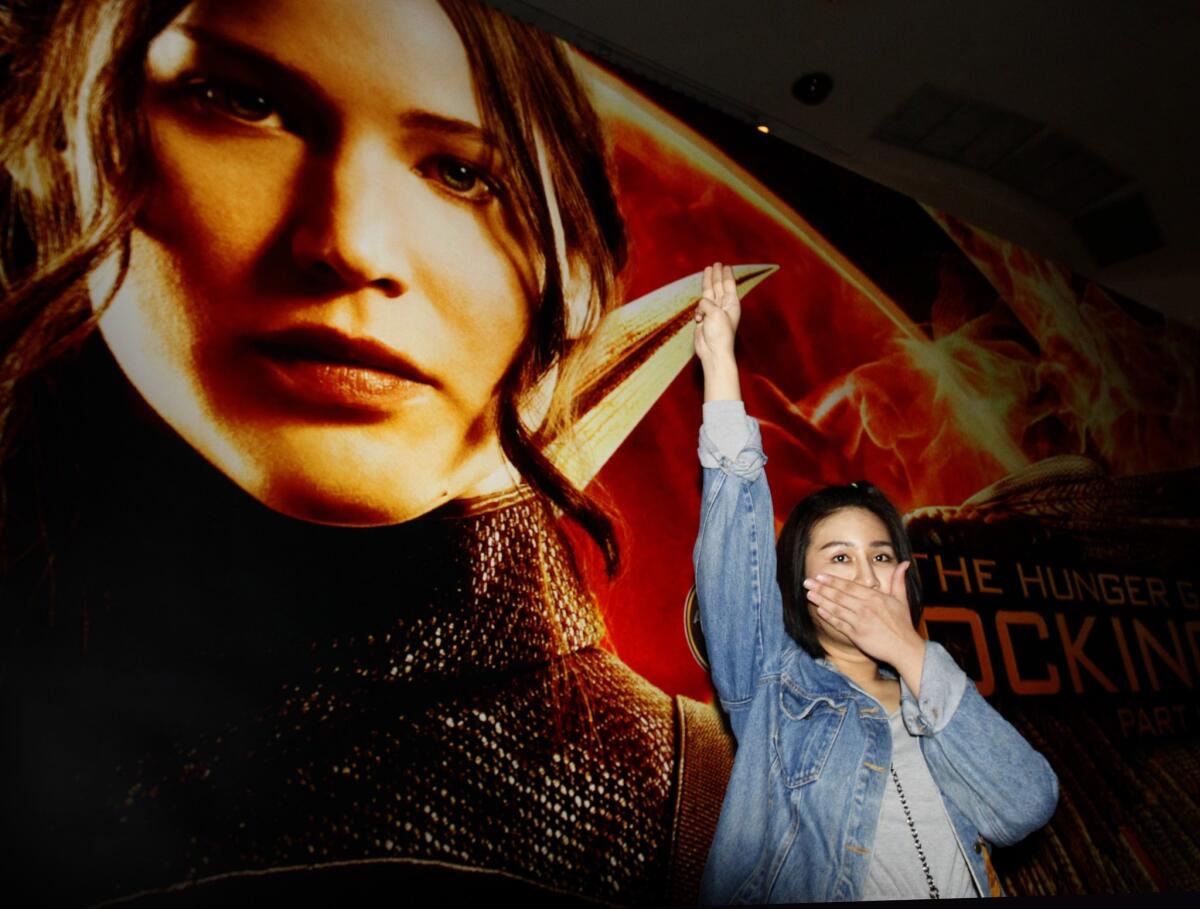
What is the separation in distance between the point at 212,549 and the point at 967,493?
2252 mm

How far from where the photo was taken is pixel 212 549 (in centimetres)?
156

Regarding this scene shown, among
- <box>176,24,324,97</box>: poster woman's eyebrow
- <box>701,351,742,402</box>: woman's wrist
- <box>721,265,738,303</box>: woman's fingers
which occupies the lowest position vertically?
<box>701,351,742,402</box>: woman's wrist

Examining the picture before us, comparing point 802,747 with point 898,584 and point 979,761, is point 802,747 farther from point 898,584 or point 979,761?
point 898,584

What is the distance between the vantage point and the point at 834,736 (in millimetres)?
1652

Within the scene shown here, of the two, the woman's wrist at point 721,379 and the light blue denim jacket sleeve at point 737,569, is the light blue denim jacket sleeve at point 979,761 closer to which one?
the light blue denim jacket sleeve at point 737,569

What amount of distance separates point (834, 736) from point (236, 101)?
1.83m

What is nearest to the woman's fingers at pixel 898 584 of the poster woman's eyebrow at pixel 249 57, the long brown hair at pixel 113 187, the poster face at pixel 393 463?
the poster face at pixel 393 463

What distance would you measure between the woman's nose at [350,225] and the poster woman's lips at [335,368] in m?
0.13

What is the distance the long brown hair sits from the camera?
155 cm

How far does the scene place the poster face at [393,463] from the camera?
4.81 feet

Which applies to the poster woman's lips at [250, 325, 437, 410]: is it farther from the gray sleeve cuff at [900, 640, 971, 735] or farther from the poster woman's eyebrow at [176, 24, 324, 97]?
the gray sleeve cuff at [900, 640, 971, 735]

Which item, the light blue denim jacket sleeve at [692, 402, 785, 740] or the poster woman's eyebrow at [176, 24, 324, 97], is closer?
the light blue denim jacket sleeve at [692, 402, 785, 740]

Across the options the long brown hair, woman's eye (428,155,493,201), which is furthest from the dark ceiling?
woman's eye (428,155,493,201)

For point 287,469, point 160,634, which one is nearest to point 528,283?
point 287,469
